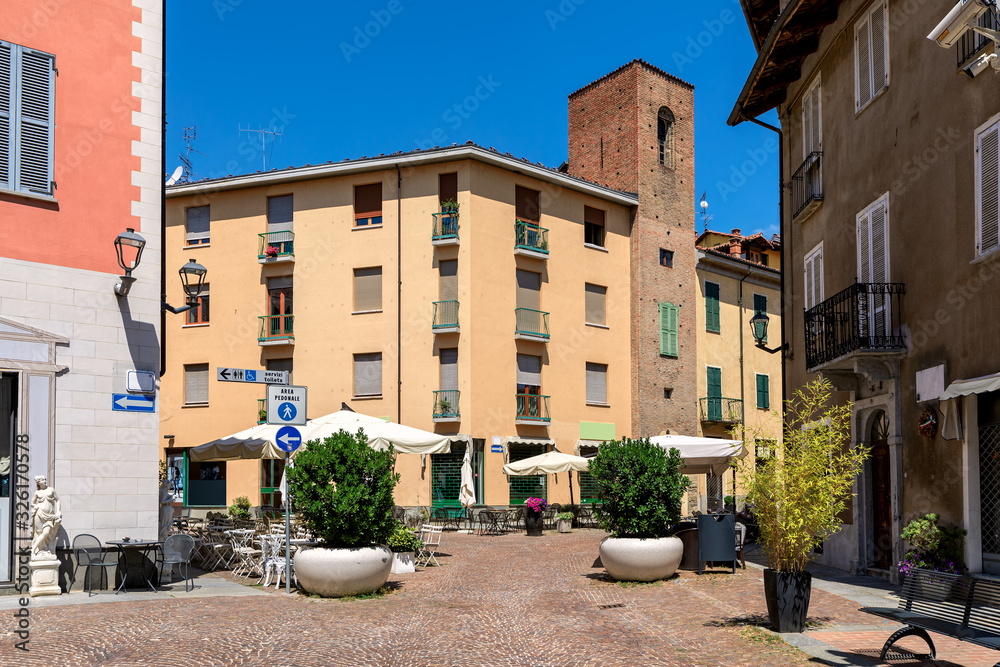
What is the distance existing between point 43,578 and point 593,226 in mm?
26604

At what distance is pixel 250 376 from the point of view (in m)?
12.8

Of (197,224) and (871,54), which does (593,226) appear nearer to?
(197,224)

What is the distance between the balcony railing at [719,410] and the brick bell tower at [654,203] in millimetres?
622

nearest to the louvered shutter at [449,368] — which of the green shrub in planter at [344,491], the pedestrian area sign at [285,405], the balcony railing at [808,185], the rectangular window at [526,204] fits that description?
the rectangular window at [526,204]

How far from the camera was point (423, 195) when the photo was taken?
105ft

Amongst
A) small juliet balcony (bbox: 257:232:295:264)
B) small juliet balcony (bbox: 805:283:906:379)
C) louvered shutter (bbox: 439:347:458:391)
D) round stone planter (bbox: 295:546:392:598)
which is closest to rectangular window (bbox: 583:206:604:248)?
louvered shutter (bbox: 439:347:458:391)

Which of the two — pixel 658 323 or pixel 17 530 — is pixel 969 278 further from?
pixel 658 323

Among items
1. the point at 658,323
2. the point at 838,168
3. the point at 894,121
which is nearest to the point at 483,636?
the point at 894,121

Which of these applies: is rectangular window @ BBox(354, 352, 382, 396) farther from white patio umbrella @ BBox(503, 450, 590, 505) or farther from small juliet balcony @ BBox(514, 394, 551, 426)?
white patio umbrella @ BBox(503, 450, 590, 505)

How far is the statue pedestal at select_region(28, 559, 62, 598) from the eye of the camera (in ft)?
38.2

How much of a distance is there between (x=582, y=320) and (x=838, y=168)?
1792cm

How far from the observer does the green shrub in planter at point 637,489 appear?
13711 mm

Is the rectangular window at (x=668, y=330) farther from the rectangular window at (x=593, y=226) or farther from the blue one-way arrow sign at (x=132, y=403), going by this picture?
the blue one-way arrow sign at (x=132, y=403)

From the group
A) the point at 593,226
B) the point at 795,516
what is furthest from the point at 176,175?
the point at 795,516
